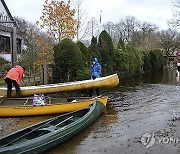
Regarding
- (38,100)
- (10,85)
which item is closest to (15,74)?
(10,85)

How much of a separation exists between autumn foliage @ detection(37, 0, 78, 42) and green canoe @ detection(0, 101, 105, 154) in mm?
12808

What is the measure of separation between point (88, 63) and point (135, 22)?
2082 inches

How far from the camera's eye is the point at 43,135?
816 centimetres

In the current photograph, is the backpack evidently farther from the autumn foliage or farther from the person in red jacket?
the autumn foliage

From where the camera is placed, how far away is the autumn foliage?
2231 centimetres

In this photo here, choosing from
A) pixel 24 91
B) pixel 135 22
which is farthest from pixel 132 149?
pixel 135 22

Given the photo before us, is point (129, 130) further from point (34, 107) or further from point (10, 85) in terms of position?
point (10, 85)

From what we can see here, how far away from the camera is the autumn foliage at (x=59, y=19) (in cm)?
2231

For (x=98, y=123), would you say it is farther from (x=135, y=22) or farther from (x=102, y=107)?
(x=135, y=22)

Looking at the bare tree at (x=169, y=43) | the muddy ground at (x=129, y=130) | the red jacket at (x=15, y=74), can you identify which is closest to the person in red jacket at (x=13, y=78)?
the red jacket at (x=15, y=74)

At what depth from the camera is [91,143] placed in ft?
29.7

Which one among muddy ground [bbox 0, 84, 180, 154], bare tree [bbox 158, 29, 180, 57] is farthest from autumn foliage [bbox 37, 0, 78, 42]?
bare tree [bbox 158, 29, 180, 57]

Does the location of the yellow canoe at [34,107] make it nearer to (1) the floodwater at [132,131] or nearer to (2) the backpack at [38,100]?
(2) the backpack at [38,100]

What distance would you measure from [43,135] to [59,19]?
50.3ft
